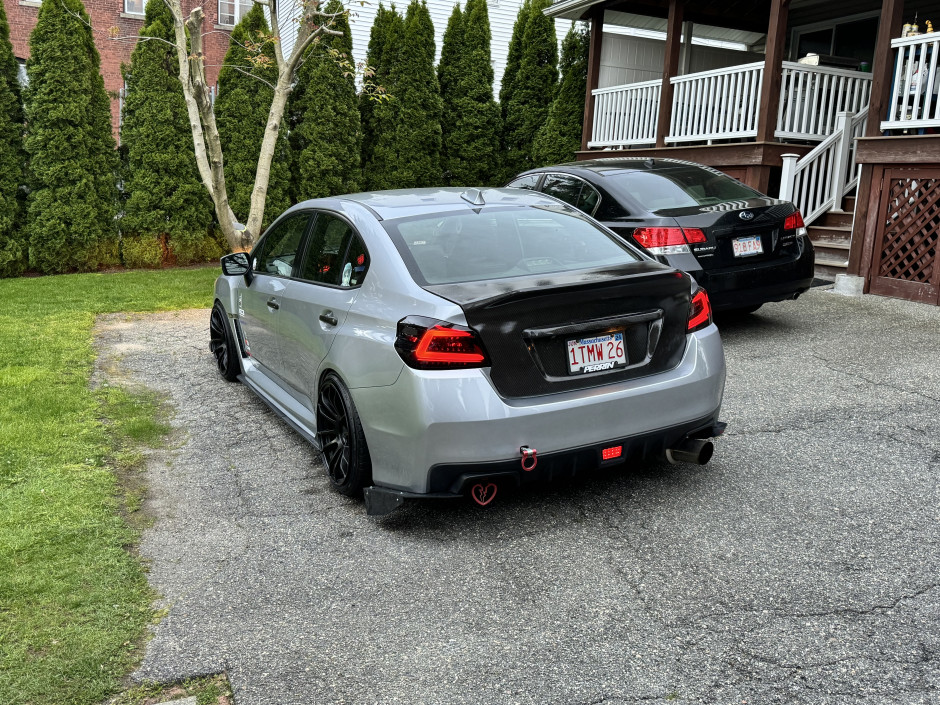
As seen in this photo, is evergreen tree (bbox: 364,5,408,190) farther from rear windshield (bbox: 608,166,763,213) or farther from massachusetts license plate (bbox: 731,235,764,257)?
massachusetts license plate (bbox: 731,235,764,257)

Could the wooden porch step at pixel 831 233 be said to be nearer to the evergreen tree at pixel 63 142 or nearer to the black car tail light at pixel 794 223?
the black car tail light at pixel 794 223

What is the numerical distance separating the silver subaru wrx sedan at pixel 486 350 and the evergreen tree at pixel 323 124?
10487mm

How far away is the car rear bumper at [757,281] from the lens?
7148 mm

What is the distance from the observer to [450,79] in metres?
16.8

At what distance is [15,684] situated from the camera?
2744mm

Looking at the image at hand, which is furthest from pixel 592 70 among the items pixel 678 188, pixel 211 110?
pixel 678 188

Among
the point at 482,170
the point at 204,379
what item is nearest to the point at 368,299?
the point at 204,379

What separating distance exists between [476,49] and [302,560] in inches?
591

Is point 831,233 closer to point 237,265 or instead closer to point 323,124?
point 237,265

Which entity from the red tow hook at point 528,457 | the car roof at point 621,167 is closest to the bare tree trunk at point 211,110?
the car roof at point 621,167

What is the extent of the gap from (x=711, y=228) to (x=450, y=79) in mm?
10932

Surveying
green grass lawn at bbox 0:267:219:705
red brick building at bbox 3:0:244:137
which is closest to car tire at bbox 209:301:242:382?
green grass lawn at bbox 0:267:219:705

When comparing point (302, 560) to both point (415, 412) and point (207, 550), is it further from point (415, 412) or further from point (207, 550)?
point (415, 412)

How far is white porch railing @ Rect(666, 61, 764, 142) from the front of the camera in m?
12.7
